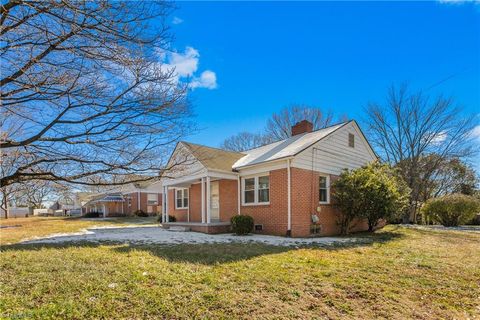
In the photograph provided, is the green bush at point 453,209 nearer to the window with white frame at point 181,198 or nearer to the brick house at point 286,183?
the brick house at point 286,183

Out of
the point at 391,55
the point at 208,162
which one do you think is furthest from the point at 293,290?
the point at 391,55

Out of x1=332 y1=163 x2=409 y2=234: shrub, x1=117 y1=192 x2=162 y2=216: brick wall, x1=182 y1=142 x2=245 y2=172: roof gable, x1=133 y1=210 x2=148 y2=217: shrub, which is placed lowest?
x1=133 y1=210 x2=148 y2=217: shrub

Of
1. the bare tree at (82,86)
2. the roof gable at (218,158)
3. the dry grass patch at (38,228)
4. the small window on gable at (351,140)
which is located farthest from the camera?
the small window on gable at (351,140)

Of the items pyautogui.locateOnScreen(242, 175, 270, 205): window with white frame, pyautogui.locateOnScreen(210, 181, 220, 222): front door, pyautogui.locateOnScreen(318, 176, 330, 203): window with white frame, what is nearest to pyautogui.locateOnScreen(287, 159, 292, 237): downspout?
pyautogui.locateOnScreen(242, 175, 270, 205): window with white frame

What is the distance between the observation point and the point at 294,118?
32656mm

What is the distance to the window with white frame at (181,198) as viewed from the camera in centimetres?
1908

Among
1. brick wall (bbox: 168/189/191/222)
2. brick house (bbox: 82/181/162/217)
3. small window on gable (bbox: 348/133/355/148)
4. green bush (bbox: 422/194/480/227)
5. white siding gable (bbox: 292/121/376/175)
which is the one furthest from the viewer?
brick house (bbox: 82/181/162/217)

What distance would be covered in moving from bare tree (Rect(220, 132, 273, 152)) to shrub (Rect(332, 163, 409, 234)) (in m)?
22.6

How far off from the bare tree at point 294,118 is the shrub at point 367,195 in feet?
→ 61.6

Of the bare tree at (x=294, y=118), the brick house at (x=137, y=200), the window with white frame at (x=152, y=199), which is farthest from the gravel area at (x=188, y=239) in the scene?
the window with white frame at (x=152, y=199)

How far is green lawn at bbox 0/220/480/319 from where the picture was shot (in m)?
3.97

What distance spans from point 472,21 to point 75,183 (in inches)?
588

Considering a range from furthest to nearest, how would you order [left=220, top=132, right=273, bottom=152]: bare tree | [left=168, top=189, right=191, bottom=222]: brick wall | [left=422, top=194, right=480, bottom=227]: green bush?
[left=220, top=132, right=273, bottom=152]: bare tree
[left=168, top=189, right=191, bottom=222]: brick wall
[left=422, top=194, right=480, bottom=227]: green bush

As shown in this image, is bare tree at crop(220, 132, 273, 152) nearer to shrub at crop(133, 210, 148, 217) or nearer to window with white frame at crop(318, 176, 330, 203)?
shrub at crop(133, 210, 148, 217)
